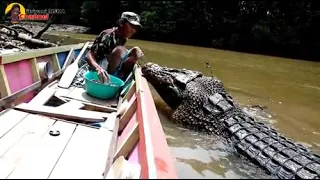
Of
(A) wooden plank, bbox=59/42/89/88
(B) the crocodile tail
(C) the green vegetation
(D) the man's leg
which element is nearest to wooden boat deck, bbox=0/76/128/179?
(A) wooden plank, bbox=59/42/89/88

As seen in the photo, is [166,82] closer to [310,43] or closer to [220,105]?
[220,105]

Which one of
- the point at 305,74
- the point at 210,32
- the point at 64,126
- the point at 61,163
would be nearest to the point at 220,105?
the point at 64,126

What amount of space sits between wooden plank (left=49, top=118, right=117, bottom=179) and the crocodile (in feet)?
4.66

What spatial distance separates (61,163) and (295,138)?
11.3 feet

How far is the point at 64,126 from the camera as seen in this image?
291 cm

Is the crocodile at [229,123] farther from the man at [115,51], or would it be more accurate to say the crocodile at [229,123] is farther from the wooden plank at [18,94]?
the wooden plank at [18,94]

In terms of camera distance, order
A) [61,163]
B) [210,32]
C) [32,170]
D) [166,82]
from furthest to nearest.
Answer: [210,32]
[166,82]
[61,163]
[32,170]

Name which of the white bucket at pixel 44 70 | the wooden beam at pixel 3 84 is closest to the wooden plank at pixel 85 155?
→ the wooden beam at pixel 3 84

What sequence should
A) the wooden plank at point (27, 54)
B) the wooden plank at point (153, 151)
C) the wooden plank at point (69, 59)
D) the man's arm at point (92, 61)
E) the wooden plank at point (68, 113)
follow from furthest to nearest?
the wooden plank at point (69, 59) < the man's arm at point (92, 61) < the wooden plank at point (27, 54) < the wooden plank at point (68, 113) < the wooden plank at point (153, 151)

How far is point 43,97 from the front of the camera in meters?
3.78

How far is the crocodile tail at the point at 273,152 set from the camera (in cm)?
291

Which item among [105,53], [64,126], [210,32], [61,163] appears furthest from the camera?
[210,32]

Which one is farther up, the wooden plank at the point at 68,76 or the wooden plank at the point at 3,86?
the wooden plank at the point at 3,86

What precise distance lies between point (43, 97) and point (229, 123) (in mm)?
2060
